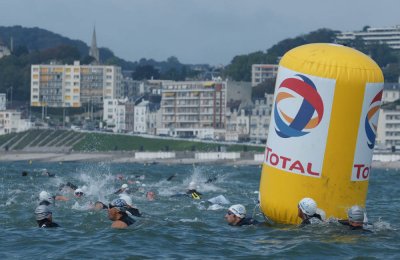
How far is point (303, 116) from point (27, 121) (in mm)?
170311

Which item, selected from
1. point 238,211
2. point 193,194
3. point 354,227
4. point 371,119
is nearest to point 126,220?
point 238,211

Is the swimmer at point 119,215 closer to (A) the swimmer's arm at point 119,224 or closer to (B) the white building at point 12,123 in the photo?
(A) the swimmer's arm at point 119,224

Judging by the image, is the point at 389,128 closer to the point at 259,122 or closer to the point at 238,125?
the point at 259,122

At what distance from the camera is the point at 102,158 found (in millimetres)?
151000

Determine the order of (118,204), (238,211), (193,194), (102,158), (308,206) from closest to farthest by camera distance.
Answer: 1. (308,206)
2. (118,204)
3. (238,211)
4. (193,194)
5. (102,158)

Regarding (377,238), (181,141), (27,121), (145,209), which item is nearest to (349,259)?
(377,238)

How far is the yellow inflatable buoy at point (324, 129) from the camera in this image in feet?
86.8

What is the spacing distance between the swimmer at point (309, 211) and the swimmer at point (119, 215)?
337cm

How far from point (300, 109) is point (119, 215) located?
13.3 ft

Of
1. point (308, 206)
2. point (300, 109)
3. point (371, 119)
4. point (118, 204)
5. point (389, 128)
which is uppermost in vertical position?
point (300, 109)

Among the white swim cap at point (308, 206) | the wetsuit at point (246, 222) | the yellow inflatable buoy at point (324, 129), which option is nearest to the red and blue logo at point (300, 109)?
the yellow inflatable buoy at point (324, 129)

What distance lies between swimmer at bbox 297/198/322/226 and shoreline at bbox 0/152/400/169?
10741cm

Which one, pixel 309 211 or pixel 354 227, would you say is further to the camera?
pixel 309 211

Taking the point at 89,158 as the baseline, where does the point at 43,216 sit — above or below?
above
